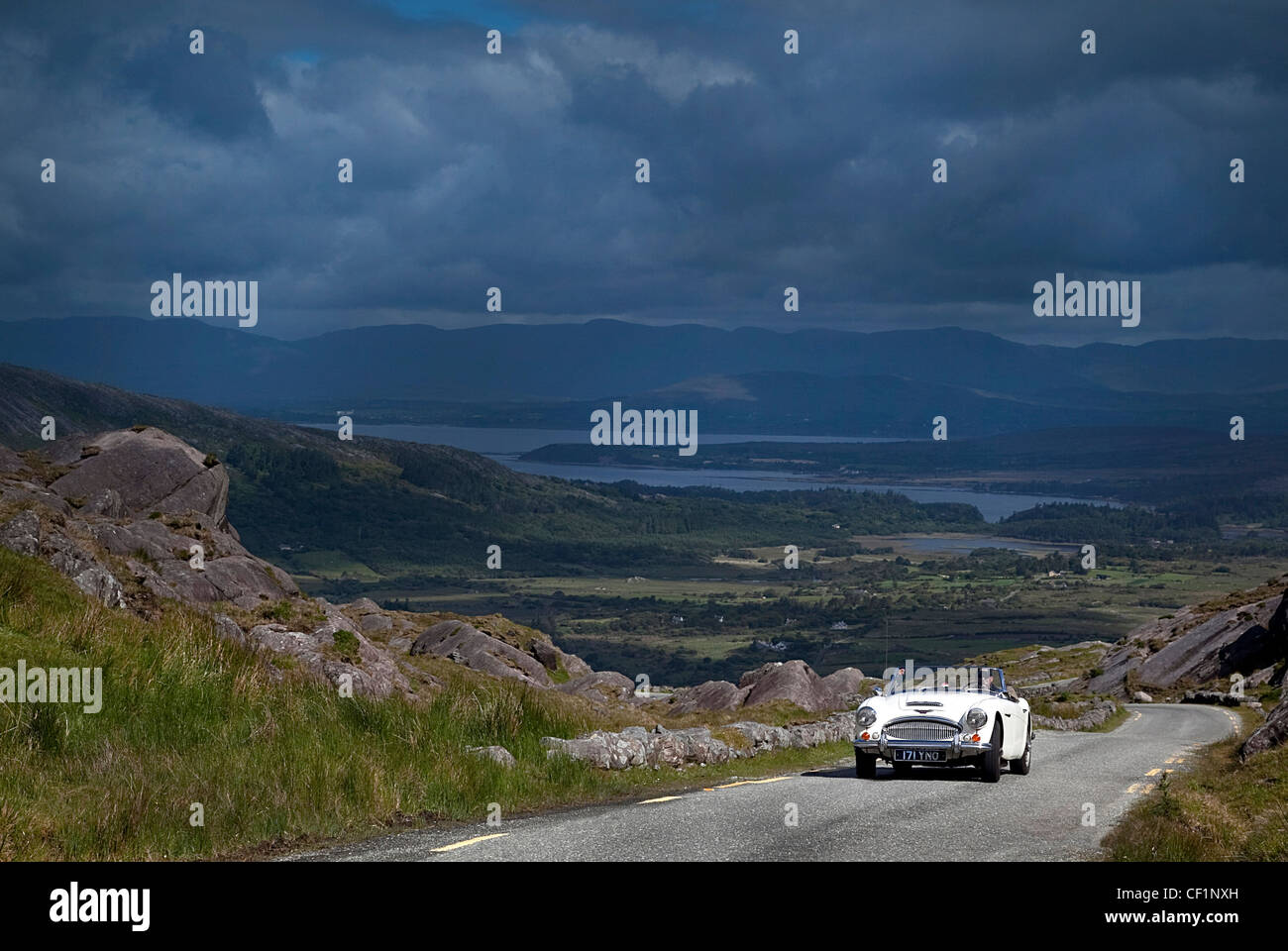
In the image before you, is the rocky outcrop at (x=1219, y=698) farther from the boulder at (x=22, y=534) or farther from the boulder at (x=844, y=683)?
the boulder at (x=22, y=534)

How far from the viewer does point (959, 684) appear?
23.7 m

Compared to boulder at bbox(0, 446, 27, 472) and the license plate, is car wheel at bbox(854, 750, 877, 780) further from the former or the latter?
boulder at bbox(0, 446, 27, 472)

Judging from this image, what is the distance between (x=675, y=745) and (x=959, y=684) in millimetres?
5690

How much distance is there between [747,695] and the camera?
6662cm

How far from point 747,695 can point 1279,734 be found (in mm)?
43087

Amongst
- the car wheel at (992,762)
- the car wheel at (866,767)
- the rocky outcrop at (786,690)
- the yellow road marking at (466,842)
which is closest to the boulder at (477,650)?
the rocky outcrop at (786,690)

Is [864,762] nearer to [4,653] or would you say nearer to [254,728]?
[254,728]

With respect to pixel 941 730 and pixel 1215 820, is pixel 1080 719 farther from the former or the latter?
pixel 1215 820

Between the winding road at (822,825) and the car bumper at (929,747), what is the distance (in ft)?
1.53

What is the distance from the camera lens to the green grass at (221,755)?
45.5ft

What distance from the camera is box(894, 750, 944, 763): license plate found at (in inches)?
848

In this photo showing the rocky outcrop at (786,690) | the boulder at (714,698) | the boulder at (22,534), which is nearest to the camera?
the boulder at (22,534)

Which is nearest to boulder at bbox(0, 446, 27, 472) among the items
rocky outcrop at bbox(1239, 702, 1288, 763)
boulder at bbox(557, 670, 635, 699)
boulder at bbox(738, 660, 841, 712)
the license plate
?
boulder at bbox(557, 670, 635, 699)
